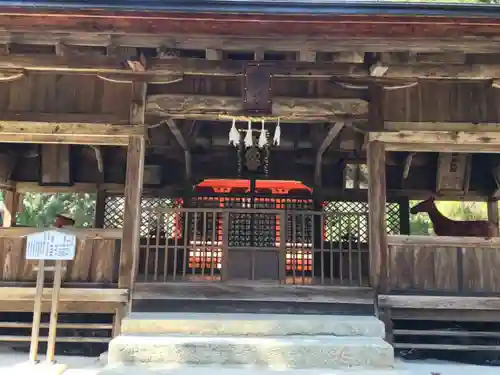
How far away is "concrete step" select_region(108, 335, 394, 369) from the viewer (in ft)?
16.9

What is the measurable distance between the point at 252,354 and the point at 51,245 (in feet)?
9.08

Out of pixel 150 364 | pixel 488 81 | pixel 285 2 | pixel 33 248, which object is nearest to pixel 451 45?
pixel 488 81

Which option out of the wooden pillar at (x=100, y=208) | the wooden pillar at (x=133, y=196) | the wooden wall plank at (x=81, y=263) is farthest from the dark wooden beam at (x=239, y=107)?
the wooden pillar at (x=100, y=208)

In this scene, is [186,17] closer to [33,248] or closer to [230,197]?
[33,248]

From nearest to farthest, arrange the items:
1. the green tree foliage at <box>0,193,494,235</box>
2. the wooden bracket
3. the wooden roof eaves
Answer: the wooden roof eaves, the wooden bracket, the green tree foliage at <box>0,193,494,235</box>

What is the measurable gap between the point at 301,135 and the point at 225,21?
461cm

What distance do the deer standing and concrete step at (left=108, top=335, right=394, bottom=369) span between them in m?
4.03

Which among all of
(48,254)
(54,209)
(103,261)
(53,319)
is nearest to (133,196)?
(103,261)

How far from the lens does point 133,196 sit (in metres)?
6.54

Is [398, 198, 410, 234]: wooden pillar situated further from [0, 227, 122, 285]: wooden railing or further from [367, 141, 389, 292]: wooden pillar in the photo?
[0, 227, 122, 285]: wooden railing

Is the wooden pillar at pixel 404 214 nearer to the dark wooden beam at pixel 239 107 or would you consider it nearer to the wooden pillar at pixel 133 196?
the dark wooden beam at pixel 239 107

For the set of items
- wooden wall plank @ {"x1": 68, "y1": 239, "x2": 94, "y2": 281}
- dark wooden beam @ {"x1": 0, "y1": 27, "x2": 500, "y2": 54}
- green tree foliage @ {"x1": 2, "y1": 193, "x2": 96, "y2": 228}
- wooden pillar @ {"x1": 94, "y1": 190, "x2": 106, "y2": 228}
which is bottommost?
wooden wall plank @ {"x1": 68, "y1": 239, "x2": 94, "y2": 281}

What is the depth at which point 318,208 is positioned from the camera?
10.4m

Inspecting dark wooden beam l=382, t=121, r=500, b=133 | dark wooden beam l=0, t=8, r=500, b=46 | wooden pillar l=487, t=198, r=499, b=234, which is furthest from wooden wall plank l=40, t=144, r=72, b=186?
wooden pillar l=487, t=198, r=499, b=234
